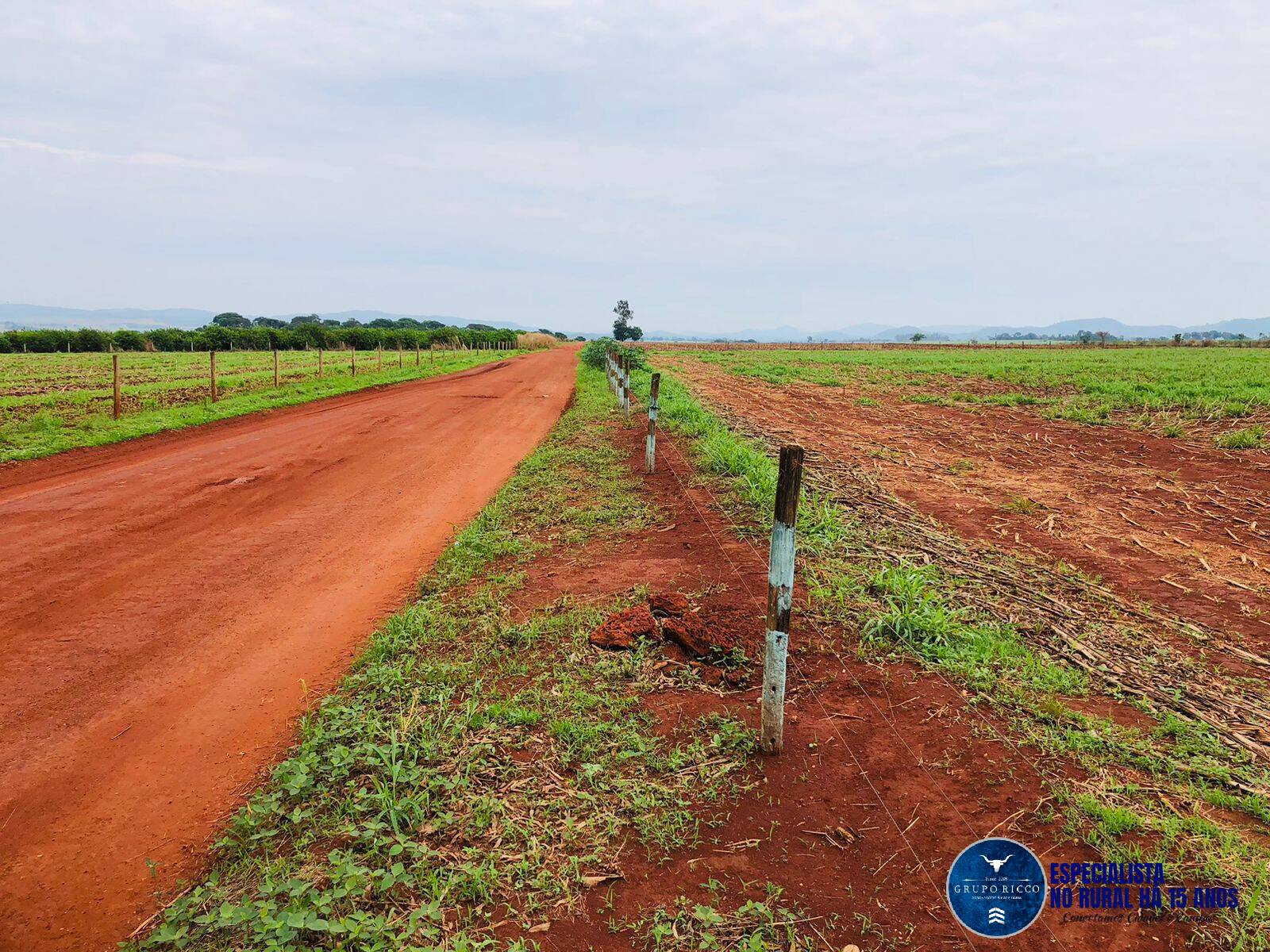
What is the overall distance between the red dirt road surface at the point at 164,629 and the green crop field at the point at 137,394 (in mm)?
1550

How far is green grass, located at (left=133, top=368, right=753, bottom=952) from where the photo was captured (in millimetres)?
2889

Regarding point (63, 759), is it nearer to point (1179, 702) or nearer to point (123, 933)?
point (123, 933)

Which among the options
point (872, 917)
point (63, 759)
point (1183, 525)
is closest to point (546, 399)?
point (1183, 525)

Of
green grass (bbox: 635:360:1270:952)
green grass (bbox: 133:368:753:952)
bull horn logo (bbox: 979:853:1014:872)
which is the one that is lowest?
green grass (bbox: 133:368:753:952)

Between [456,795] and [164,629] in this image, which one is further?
[164,629]

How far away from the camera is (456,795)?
3.61m

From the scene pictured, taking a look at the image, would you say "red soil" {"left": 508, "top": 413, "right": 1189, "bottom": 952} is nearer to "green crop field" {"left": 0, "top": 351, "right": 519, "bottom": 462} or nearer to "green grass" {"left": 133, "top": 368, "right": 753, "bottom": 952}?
"green grass" {"left": 133, "top": 368, "right": 753, "bottom": 952}

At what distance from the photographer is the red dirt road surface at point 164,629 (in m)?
3.34

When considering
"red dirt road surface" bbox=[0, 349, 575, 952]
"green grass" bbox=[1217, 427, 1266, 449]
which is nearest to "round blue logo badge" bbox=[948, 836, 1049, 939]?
"red dirt road surface" bbox=[0, 349, 575, 952]

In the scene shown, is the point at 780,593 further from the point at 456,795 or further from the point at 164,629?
the point at 164,629

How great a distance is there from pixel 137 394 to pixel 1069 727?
2502 cm

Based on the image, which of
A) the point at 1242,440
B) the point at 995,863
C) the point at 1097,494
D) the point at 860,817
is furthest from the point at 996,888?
the point at 1242,440

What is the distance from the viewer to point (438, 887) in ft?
9.87

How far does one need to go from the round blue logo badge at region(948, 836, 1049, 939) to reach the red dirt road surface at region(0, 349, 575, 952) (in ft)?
11.5
